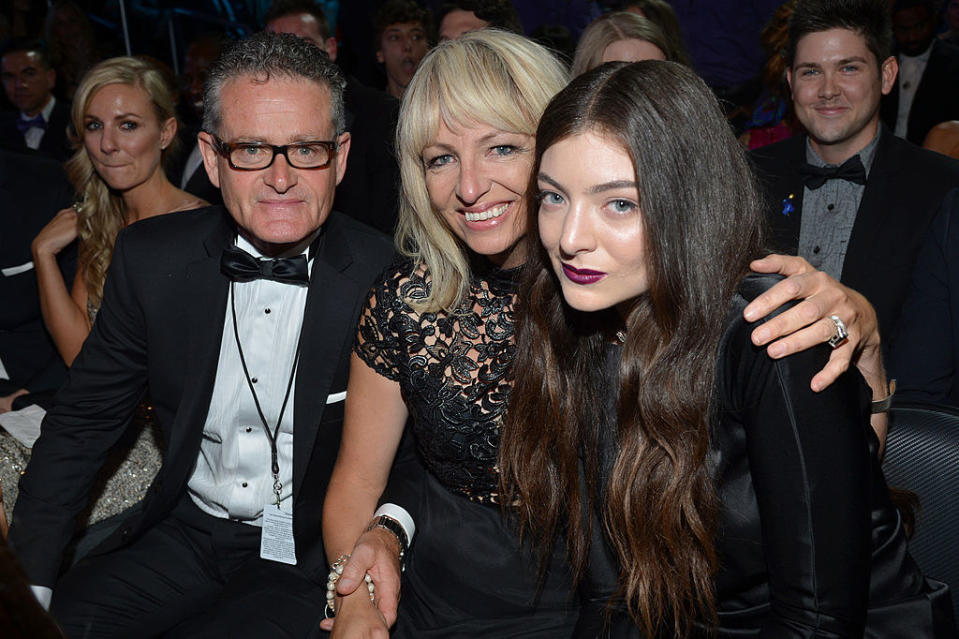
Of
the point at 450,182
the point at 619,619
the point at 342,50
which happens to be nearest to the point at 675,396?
the point at 619,619

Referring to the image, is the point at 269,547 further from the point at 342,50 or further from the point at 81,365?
the point at 342,50

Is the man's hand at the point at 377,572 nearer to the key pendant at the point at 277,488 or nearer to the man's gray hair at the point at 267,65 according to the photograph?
the key pendant at the point at 277,488

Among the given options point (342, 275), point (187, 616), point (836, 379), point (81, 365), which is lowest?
point (187, 616)

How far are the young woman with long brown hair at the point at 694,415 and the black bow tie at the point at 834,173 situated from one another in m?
1.45

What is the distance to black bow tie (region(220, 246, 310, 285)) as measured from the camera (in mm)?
2029

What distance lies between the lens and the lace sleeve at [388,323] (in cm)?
187

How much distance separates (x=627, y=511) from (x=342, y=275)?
918 millimetres

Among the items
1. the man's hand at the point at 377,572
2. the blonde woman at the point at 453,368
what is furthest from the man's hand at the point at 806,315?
the man's hand at the point at 377,572

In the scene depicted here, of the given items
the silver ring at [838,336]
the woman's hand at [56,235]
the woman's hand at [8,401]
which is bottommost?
the woman's hand at [8,401]

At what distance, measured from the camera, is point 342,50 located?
657 centimetres

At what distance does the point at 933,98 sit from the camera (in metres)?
4.61

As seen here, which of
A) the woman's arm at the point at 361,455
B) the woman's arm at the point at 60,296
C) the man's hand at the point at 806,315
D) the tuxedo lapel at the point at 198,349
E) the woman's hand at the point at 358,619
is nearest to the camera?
the man's hand at the point at 806,315

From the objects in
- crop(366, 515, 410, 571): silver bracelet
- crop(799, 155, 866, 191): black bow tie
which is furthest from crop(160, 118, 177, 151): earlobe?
crop(799, 155, 866, 191): black bow tie

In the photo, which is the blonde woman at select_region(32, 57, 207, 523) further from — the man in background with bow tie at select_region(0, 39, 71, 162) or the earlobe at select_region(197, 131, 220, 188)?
the man in background with bow tie at select_region(0, 39, 71, 162)
